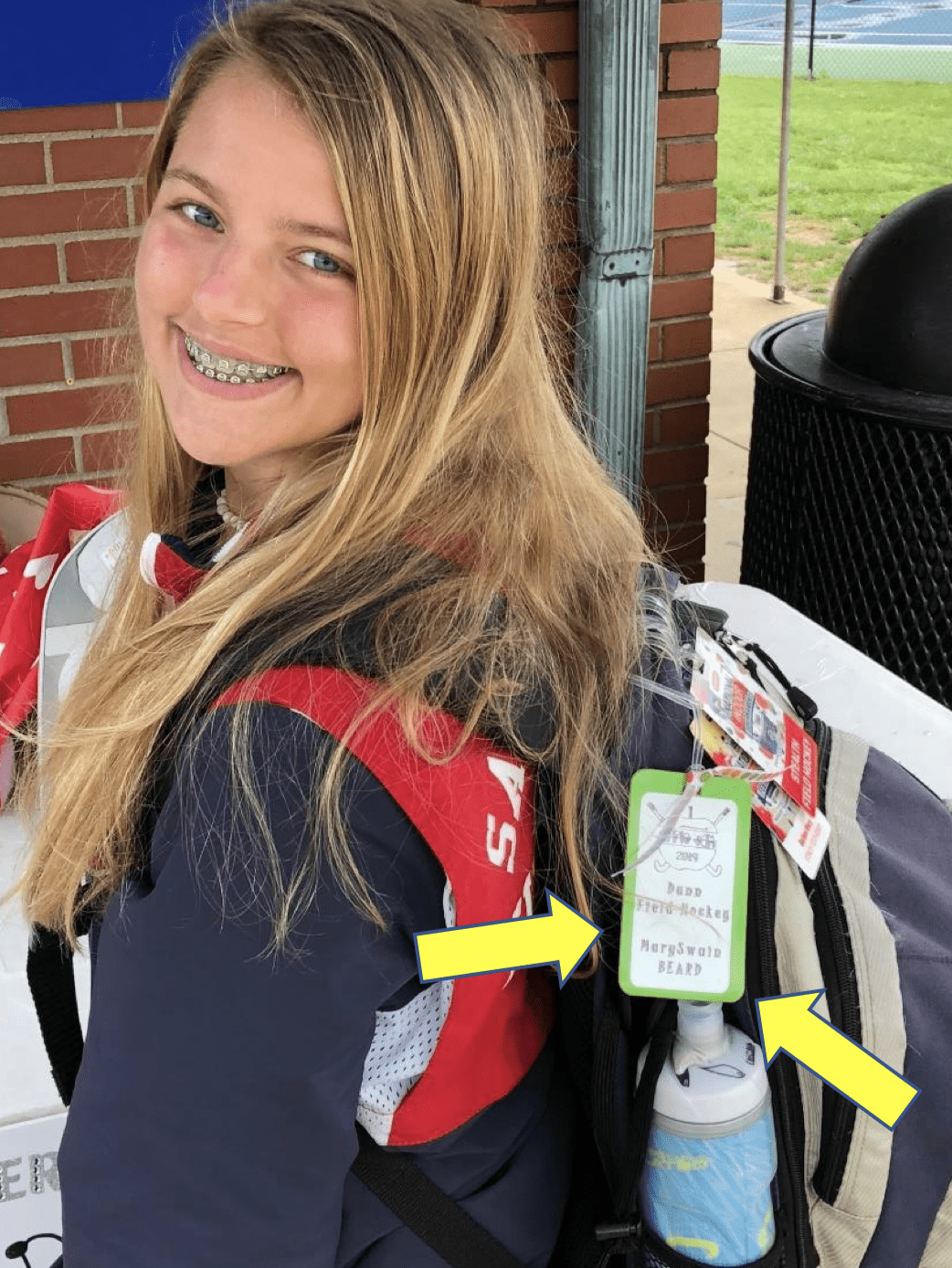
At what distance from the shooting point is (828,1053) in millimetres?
1239

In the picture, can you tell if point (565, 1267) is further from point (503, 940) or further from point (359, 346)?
point (359, 346)

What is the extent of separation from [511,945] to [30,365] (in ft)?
8.17

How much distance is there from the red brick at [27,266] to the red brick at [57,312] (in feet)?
0.11

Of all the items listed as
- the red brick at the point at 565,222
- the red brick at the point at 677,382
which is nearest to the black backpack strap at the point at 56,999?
the red brick at the point at 565,222

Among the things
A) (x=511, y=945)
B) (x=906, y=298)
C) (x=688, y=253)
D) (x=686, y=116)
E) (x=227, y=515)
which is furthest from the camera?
(x=688, y=253)

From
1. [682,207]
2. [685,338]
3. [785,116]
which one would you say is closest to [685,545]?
[685,338]

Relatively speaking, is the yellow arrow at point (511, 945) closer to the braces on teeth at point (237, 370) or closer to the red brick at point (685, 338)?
the braces on teeth at point (237, 370)

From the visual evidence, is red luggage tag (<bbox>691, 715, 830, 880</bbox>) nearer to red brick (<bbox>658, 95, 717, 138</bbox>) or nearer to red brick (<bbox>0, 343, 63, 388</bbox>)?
red brick (<bbox>0, 343, 63, 388</bbox>)

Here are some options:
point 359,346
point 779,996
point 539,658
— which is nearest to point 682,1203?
point 779,996

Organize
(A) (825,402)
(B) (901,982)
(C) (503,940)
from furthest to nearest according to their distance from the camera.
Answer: (A) (825,402) → (B) (901,982) → (C) (503,940)

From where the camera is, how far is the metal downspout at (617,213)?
10.5 ft

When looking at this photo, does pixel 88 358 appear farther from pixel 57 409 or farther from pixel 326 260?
pixel 326 260

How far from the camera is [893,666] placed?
2812 millimetres

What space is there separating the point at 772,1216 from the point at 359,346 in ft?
2.98
